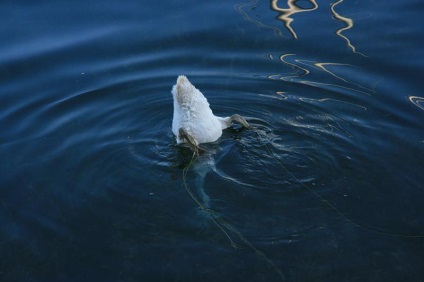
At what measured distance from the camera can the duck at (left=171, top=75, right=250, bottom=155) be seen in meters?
5.95

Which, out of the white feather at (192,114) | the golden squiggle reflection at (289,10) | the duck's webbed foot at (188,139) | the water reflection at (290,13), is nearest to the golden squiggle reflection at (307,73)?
the water reflection at (290,13)

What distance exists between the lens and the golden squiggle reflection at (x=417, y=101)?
22.6ft

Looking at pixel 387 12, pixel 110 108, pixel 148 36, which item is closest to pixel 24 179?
pixel 110 108

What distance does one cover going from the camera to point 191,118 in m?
6.04

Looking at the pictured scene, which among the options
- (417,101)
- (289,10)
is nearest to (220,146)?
(417,101)

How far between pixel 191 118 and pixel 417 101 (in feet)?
9.34

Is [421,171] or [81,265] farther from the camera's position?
[421,171]

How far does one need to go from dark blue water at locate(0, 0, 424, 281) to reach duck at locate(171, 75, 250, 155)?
167 mm

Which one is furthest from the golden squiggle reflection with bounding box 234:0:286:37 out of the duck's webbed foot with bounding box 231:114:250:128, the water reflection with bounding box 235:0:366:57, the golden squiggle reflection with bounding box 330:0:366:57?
the duck's webbed foot with bounding box 231:114:250:128

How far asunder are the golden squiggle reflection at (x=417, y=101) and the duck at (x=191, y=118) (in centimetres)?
246

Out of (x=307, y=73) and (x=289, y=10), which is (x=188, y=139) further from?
(x=289, y=10)

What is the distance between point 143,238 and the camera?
5090 mm

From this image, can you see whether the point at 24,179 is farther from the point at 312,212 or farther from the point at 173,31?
the point at 173,31

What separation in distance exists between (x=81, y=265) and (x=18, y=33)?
17.6 feet
